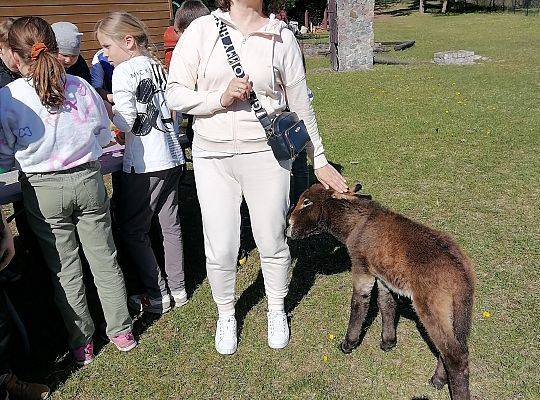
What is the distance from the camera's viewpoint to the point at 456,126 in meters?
8.20

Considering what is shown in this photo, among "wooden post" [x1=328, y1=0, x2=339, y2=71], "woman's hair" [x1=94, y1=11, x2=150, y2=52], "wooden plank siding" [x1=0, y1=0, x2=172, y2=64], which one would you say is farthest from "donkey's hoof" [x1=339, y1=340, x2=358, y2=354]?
"wooden post" [x1=328, y1=0, x2=339, y2=71]

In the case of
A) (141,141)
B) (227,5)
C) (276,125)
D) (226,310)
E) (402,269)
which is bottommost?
(226,310)

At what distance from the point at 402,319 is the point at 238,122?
73.7 inches

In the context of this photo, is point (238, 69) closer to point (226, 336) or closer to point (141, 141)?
point (141, 141)

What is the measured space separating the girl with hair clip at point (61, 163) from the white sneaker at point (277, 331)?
980 mm

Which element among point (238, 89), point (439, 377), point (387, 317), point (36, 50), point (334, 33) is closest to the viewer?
point (238, 89)

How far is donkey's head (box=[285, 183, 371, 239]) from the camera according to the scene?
3.18 metres

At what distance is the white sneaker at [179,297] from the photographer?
383 cm

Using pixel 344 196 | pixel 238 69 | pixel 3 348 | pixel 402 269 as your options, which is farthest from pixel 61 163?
pixel 402 269

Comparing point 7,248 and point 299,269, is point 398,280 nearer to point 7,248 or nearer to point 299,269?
point 299,269

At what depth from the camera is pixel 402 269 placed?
270 centimetres

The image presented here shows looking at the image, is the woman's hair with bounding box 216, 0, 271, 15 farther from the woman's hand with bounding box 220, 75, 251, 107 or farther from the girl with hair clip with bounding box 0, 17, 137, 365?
the girl with hair clip with bounding box 0, 17, 137, 365

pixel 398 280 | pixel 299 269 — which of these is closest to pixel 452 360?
pixel 398 280

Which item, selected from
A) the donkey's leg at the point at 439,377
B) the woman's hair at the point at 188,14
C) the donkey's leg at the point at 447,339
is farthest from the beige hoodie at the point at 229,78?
the woman's hair at the point at 188,14
